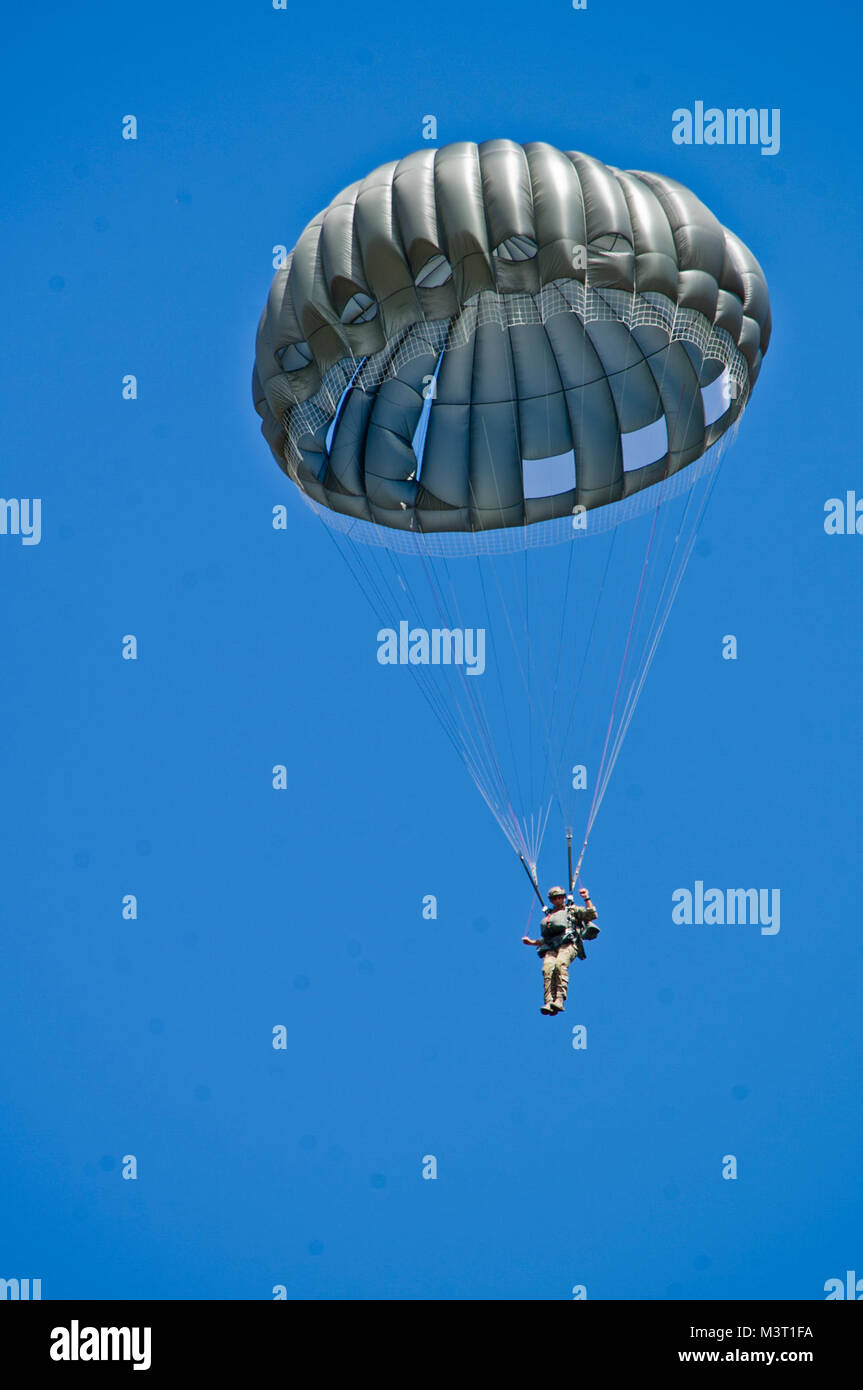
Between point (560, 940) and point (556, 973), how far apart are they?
13.7 inches

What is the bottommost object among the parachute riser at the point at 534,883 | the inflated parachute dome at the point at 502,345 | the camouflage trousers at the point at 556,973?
the camouflage trousers at the point at 556,973

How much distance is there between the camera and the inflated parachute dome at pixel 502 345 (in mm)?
22125

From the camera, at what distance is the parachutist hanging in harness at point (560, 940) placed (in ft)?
73.7

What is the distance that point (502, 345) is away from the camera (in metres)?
24.5

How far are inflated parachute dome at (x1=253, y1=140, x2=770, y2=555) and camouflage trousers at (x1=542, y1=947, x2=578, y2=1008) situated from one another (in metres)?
4.99

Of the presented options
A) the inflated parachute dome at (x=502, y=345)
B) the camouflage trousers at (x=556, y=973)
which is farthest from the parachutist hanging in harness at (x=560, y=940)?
the inflated parachute dome at (x=502, y=345)

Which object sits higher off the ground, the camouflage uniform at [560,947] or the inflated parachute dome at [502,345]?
the inflated parachute dome at [502,345]

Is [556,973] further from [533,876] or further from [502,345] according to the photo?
[502,345]

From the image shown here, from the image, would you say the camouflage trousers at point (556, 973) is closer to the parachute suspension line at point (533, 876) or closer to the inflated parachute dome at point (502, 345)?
the parachute suspension line at point (533, 876)

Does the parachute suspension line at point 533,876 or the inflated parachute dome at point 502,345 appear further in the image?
the parachute suspension line at point 533,876

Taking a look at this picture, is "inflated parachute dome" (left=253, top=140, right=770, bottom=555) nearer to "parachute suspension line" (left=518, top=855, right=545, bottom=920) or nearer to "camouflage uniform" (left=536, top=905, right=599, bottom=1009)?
"parachute suspension line" (left=518, top=855, right=545, bottom=920)

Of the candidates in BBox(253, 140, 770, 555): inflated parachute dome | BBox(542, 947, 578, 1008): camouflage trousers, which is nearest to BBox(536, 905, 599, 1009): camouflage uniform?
BBox(542, 947, 578, 1008): camouflage trousers
